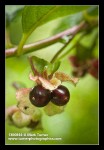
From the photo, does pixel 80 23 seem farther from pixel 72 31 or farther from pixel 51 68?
pixel 51 68

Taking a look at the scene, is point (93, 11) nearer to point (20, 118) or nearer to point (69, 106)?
point (69, 106)

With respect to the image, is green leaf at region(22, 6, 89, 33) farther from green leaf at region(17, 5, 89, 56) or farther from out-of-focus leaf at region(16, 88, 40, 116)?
out-of-focus leaf at region(16, 88, 40, 116)

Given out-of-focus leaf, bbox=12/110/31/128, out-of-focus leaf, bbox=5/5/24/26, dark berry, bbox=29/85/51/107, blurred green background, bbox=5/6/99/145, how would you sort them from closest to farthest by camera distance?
dark berry, bbox=29/85/51/107 < out-of-focus leaf, bbox=12/110/31/128 < out-of-focus leaf, bbox=5/5/24/26 < blurred green background, bbox=5/6/99/145

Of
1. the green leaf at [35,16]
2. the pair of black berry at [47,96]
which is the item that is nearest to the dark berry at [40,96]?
the pair of black berry at [47,96]

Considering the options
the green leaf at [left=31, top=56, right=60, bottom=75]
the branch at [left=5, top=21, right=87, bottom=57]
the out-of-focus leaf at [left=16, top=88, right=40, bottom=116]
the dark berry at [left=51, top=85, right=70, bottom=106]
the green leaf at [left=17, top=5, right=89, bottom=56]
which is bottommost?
the out-of-focus leaf at [left=16, top=88, right=40, bottom=116]

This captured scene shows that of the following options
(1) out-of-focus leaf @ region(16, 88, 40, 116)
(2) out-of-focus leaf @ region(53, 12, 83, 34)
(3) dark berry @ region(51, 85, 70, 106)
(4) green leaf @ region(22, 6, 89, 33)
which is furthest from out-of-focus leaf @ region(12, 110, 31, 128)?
(2) out-of-focus leaf @ region(53, 12, 83, 34)

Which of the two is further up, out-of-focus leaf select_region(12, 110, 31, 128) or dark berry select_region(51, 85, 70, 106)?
dark berry select_region(51, 85, 70, 106)

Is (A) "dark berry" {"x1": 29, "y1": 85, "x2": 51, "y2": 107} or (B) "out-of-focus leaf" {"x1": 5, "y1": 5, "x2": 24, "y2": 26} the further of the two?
(B) "out-of-focus leaf" {"x1": 5, "y1": 5, "x2": 24, "y2": 26}

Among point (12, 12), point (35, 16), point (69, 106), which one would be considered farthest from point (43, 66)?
point (69, 106)
